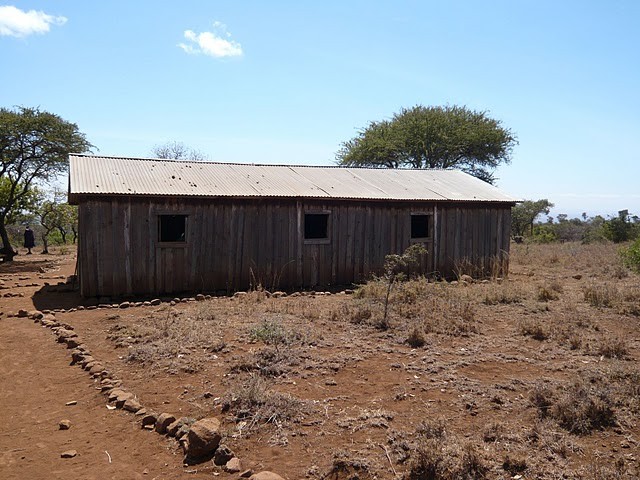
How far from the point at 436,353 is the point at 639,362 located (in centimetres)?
275

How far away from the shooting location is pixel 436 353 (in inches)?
285

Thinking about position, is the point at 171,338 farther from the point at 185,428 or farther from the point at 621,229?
the point at 621,229

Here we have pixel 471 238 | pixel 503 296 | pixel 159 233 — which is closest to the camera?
pixel 503 296

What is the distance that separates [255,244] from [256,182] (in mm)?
1955

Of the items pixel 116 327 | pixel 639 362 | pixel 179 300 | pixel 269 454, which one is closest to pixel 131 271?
pixel 179 300

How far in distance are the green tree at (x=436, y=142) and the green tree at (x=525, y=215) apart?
924cm

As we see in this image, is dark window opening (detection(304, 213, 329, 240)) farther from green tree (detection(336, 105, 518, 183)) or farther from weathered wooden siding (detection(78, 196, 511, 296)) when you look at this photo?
green tree (detection(336, 105, 518, 183))

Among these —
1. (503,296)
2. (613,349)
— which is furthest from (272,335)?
(503,296)

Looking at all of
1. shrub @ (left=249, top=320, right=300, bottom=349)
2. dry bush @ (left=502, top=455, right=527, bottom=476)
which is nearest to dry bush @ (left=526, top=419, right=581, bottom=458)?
dry bush @ (left=502, top=455, right=527, bottom=476)

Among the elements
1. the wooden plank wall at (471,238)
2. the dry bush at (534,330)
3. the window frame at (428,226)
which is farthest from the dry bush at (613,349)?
the window frame at (428,226)

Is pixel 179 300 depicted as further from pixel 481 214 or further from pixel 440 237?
pixel 481 214

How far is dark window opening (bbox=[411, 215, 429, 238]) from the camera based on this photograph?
15791 millimetres

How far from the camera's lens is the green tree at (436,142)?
3023 cm

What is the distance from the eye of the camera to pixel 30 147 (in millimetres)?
21062
